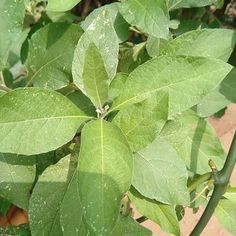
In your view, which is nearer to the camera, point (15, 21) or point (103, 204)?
point (103, 204)

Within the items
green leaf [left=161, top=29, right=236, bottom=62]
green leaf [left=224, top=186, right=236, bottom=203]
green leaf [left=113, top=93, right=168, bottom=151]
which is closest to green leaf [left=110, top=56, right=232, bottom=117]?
green leaf [left=113, top=93, right=168, bottom=151]

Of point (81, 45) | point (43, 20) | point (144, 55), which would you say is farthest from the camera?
point (43, 20)

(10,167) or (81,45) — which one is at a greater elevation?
(81,45)

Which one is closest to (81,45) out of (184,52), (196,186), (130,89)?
(130,89)

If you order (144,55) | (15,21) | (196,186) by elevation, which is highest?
(15,21)

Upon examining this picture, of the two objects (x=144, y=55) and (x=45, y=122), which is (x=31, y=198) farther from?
(x=144, y=55)

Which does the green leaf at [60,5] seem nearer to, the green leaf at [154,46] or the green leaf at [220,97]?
the green leaf at [154,46]
